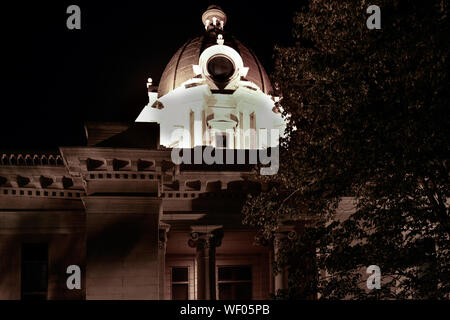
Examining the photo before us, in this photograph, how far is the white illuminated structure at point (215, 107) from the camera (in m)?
38.7

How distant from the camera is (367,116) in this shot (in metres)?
14.0

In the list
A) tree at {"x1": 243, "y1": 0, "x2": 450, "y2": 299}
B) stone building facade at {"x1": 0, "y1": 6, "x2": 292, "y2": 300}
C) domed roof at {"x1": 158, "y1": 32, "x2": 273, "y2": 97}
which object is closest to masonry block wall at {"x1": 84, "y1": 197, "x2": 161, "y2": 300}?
→ stone building facade at {"x1": 0, "y1": 6, "x2": 292, "y2": 300}

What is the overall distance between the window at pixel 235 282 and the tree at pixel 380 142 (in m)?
14.0

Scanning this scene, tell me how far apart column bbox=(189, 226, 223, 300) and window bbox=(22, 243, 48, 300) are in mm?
5494

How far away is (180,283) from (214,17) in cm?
2562

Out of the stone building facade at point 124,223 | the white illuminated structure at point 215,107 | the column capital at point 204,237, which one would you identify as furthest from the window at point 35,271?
the white illuminated structure at point 215,107

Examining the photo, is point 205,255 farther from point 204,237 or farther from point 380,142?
point 380,142

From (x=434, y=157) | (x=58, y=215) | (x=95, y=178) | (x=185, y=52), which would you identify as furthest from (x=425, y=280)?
(x=185, y=52)

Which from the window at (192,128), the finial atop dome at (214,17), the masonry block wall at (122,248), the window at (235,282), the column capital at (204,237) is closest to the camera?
the masonry block wall at (122,248)

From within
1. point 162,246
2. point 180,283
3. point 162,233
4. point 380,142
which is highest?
point 380,142

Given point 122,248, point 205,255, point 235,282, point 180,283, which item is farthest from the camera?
point 235,282

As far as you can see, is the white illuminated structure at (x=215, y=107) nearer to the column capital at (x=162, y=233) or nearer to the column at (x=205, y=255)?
the column capital at (x=162, y=233)

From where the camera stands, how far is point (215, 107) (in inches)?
1569

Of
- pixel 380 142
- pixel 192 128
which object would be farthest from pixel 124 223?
pixel 192 128
